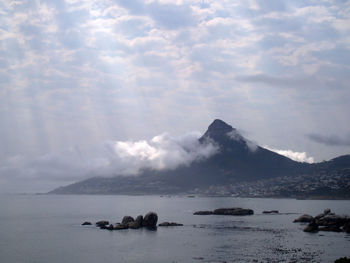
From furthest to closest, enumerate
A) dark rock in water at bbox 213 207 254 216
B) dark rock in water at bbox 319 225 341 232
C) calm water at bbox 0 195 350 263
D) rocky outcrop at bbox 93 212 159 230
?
dark rock in water at bbox 213 207 254 216 → rocky outcrop at bbox 93 212 159 230 → dark rock in water at bbox 319 225 341 232 → calm water at bbox 0 195 350 263

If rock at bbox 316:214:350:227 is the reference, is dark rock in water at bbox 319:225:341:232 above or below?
below

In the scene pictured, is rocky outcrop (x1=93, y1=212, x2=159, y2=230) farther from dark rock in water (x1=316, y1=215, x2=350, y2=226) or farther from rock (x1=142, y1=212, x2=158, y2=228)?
dark rock in water (x1=316, y1=215, x2=350, y2=226)

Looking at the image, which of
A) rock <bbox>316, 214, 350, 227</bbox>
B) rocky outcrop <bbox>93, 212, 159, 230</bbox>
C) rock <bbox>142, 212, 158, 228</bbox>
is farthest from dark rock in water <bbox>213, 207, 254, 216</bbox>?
rock <bbox>142, 212, 158, 228</bbox>

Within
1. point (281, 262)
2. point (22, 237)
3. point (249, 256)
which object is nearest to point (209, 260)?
point (249, 256)

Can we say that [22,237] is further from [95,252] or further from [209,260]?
[209,260]

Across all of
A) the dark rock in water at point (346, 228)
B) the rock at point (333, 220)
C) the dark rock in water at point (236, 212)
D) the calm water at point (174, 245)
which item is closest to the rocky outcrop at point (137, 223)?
the calm water at point (174, 245)

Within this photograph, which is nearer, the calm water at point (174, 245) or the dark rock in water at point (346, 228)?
the calm water at point (174, 245)

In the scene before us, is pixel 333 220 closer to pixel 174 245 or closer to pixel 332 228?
pixel 332 228

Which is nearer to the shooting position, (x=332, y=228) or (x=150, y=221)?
(x=332, y=228)

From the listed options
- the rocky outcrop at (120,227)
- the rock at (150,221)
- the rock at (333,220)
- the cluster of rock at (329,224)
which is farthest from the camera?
the rock at (150,221)

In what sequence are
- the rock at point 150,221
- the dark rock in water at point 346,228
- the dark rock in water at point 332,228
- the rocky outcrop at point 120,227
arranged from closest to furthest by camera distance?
the dark rock in water at point 346,228 → the dark rock in water at point 332,228 → the rocky outcrop at point 120,227 → the rock at point 150,221

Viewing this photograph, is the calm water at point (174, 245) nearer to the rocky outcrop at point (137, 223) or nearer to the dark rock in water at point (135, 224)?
the dark rock in water at point (135, 224)

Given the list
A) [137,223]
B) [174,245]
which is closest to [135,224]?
[137,223]

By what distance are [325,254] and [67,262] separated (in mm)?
40811
